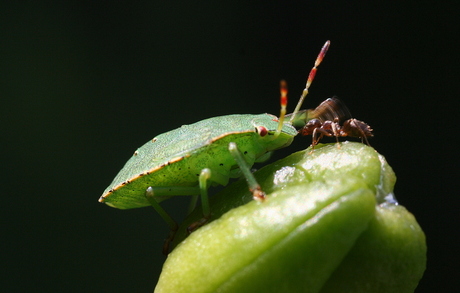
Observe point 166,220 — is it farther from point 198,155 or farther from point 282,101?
point 282,101

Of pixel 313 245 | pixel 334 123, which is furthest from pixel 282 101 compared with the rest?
pixel 313 245

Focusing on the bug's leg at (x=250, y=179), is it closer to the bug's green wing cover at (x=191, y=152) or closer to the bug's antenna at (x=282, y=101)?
the bug's green wing cover at (x=191, y=152)

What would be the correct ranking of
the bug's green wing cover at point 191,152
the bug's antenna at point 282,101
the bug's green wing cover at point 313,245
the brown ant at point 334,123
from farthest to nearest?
the brown ant at point 334,123, the bug's green wing cover at point 191,152, the bug's antenna at point 282,101, the bug's green wing cover at point 313,245

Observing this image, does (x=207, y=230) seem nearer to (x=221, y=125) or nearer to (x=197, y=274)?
(x=197, y=274)

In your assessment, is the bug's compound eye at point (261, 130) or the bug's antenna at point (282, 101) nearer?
the bug's antenna at point (282, 101)

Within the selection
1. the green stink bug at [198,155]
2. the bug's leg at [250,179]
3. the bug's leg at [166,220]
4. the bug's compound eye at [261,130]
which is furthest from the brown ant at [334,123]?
the bug's leg at [166,220]

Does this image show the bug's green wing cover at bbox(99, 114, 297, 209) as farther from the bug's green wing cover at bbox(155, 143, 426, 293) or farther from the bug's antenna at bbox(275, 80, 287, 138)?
the bug's green wing cover at bbox(155, 143, 426, 293)

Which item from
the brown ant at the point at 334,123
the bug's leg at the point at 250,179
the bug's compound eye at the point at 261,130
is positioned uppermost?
the bug's leg at the point at 250,179
